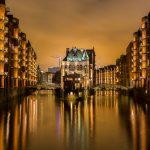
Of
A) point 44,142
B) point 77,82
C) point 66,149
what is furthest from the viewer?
point 77,82

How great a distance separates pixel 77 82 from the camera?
146125 millimetres

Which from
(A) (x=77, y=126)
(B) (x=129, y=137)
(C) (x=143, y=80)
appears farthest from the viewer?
(C) (x=143, y=80)

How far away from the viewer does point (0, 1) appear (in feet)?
328

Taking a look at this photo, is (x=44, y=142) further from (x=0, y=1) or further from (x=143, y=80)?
(x=143, y=80)

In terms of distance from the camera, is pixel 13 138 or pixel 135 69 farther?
pixel 135 69

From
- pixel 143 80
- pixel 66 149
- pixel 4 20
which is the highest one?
pixel 4 20

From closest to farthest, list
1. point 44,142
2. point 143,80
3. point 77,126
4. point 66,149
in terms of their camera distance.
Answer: point 66,149 < point 44,142 < point 77,126 < point 143,80

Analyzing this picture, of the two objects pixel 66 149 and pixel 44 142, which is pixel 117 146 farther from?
pixel 44 142

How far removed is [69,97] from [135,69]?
38960mm

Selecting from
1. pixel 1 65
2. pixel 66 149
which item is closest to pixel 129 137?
pixel 66 149

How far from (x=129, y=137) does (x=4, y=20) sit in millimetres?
68866

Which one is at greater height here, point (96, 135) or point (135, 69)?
point (135, 69)

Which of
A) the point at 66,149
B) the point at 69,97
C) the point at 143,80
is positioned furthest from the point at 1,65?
the point at 66,149

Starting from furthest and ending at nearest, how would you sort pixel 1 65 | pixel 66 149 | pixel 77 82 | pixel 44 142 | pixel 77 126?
pixel 77 82
pixel 1 65
pixel 77 126
pixel 44 142
pixel 66 149
